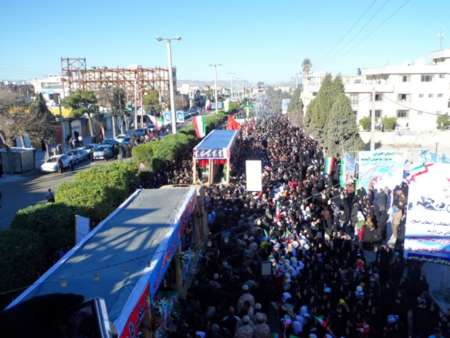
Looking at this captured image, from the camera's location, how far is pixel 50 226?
884 cm

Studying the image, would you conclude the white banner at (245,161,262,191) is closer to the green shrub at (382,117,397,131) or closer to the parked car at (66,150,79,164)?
the parked car at (66,150,79,164)

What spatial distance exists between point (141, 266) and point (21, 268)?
2098mm

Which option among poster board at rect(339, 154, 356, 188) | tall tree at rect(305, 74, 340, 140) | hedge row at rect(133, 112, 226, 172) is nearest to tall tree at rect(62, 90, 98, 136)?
hedge row at rect(133, 112, 226, 172)

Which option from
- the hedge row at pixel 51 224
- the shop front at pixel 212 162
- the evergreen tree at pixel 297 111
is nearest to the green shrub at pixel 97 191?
the hedge row at pixel 51 224

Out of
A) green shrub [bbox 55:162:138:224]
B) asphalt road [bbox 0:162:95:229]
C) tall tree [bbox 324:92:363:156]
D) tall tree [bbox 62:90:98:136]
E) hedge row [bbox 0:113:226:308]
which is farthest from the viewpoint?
tall tree [bbox 62:90:98:136]

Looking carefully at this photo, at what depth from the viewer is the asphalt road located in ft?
57.6

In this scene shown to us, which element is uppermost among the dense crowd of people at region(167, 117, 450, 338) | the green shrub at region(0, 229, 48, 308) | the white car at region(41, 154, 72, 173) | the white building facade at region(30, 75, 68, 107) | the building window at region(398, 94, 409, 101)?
the white building facade at region(30, 75, 68, 107)

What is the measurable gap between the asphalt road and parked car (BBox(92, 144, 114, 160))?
502 cm

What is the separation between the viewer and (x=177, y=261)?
9391mm

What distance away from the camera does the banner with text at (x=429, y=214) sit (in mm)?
9289

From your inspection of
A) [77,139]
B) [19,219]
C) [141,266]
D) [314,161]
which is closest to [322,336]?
[141,266]

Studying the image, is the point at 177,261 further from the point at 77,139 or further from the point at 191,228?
the point at 77,139

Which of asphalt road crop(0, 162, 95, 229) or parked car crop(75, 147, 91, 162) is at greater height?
parked car crop(75, 147, 91, 162)

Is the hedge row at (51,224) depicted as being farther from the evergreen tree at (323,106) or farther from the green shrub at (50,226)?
the evergreen tree at (323,106)
